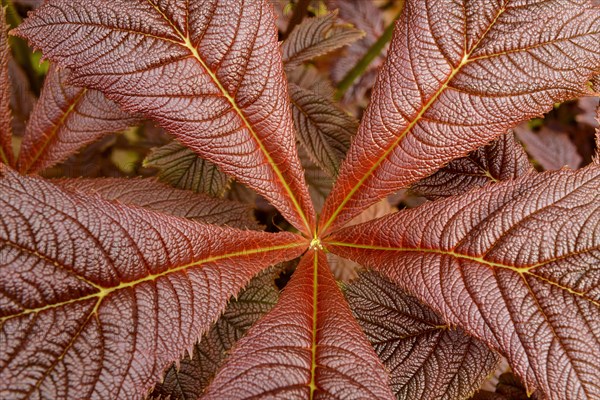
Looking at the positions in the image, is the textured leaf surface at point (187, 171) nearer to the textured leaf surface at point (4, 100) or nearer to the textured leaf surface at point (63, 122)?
the textured leaf surface at point (63, 122)

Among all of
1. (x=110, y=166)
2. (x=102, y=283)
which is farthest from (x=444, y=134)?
(x=110, y=166)

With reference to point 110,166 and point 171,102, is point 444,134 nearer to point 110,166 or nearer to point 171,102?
point 171,102

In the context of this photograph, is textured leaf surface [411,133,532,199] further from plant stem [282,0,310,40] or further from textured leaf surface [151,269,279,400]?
plant stem [282,0,310,40]

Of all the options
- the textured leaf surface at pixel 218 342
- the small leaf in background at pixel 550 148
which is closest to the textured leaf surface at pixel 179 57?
the textured leaf surface at pixel 218 342

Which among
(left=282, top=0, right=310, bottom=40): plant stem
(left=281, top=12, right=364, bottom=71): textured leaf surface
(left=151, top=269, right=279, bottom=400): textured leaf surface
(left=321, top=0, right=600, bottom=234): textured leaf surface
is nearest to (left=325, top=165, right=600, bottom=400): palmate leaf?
(left=321, top=0, right=600, bottom=234): textured leaf surface

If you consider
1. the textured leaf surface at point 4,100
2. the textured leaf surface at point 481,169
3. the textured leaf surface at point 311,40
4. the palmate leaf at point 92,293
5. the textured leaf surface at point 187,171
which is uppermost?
the textured leaf surface at point 311,40

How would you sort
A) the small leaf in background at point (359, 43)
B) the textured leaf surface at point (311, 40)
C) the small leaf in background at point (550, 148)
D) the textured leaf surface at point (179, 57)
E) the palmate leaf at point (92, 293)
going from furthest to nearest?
the small leaf in background at point (359, 43) < the small leaf in background at point (550, 148) < the textured leaf surface at point (311, 40) < the textured leaf surface at point (179, 57) < the palmate leaf at point (92, 293)
